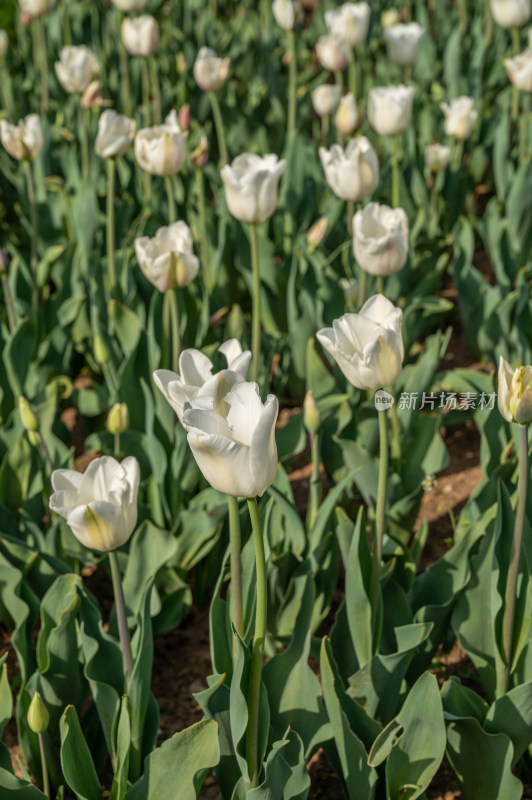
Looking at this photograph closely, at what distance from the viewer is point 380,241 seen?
2.31 m

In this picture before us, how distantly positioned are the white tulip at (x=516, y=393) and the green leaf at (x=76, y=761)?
0.85 metres

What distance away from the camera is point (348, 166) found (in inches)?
105

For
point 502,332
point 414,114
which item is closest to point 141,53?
point 414,114

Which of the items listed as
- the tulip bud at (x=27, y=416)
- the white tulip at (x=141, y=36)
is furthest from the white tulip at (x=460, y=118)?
the tulip bud at (x=27, y=416)

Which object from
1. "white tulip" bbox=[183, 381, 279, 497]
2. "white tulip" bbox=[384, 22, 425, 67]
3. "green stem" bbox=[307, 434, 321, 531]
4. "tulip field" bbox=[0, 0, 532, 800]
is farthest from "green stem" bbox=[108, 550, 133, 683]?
"white tulip" bbox=[384, 22, 425, 67]

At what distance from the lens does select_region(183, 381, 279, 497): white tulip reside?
3.97 ft

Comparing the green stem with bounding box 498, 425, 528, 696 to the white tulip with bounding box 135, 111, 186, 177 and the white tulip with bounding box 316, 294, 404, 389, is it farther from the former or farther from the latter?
the white tulip with bounding box 135, 111, 186, 177

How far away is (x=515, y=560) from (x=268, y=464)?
0.61 m

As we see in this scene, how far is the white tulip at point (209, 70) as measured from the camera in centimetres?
354

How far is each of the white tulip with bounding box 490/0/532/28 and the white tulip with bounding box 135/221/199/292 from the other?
2385 millimetres

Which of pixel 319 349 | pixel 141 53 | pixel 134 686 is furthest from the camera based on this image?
pixel 141 53

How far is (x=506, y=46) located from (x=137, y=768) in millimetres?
4954

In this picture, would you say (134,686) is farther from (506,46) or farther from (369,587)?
(506,46)

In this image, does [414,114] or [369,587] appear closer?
[369,587]
